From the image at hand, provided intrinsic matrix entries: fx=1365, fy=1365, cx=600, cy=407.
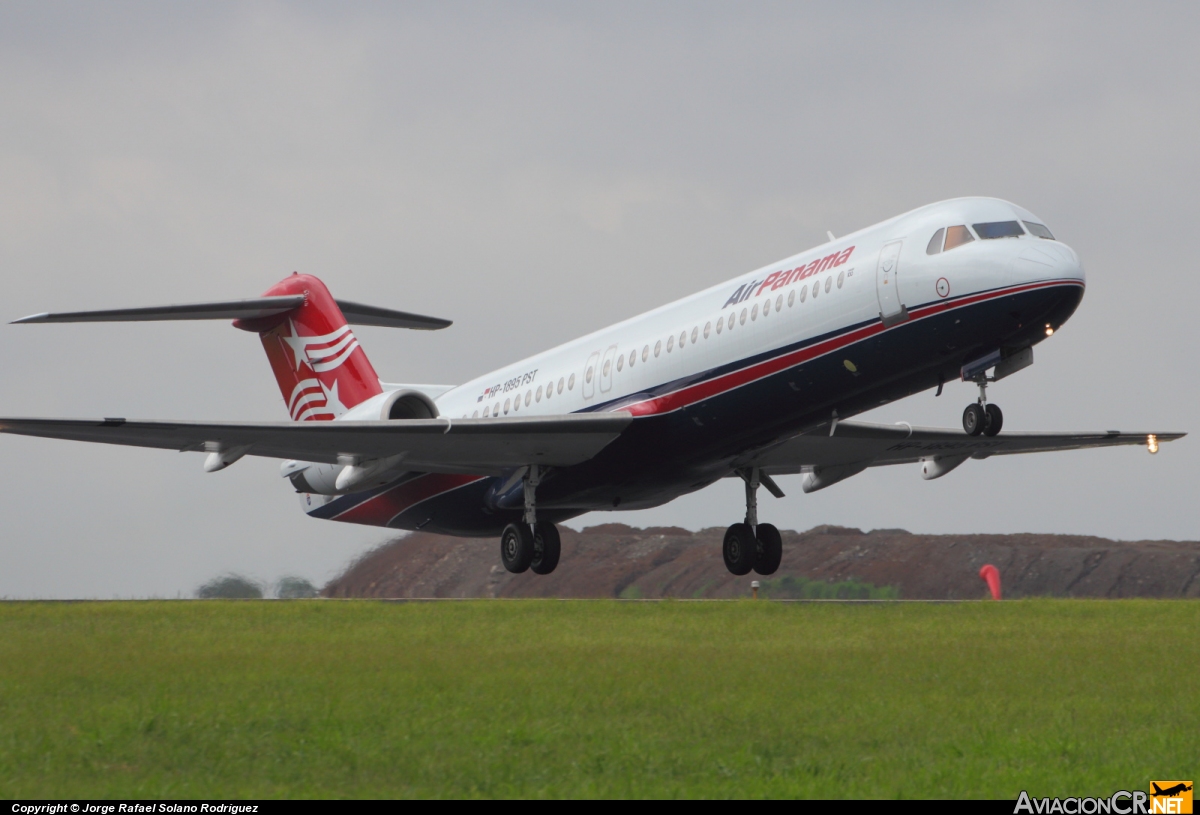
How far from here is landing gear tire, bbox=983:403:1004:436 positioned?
58.5ft

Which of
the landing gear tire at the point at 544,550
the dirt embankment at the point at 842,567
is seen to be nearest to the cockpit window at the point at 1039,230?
the landing gear tire at the point at 544,550

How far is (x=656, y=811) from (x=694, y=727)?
330 centimetres

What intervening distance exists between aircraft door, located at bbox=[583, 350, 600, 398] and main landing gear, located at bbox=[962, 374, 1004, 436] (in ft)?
21.5

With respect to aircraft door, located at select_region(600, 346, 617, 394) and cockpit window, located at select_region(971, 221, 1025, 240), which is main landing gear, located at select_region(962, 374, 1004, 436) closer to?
cockpit window, located at select_region(971, 221, 1025, 240)

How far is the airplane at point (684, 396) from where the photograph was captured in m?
17.8

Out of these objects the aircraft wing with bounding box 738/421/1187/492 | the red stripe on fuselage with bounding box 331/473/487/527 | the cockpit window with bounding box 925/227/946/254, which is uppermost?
the cockpit window with bounding box 925/227/946/254

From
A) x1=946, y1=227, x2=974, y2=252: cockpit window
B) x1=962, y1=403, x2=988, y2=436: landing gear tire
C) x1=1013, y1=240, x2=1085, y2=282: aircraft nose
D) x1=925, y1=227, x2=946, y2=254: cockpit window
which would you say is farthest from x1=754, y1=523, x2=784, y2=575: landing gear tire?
x1=1013, y1=240, x2=1085, y2=282: aircraft nose

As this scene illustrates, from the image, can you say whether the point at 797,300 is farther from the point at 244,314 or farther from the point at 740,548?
the point at 244,314

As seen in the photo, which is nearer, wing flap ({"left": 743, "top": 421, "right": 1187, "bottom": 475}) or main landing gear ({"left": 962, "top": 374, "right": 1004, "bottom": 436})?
main landing gear ({"left": 962, "top": 374, "right": 1004, "bottom": 436})

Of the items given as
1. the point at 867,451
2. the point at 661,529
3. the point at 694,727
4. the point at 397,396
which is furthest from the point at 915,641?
the point at 661,529

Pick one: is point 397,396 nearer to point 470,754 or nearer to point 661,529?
point 470,754

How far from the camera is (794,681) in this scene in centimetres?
1509

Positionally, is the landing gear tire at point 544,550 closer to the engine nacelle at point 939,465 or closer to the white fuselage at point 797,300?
the white fuselage at point 797,300

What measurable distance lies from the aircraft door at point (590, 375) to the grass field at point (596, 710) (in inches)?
151
